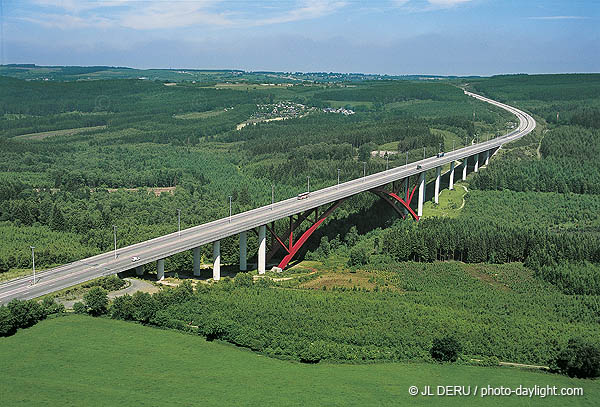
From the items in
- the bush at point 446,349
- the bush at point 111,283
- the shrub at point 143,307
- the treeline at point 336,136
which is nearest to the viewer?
the bush at point 446,349

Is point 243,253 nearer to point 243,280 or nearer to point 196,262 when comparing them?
point 196,262

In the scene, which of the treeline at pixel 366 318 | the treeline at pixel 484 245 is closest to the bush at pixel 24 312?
the treeline at pixel 366 318

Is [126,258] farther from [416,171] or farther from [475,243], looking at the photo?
[416,171]

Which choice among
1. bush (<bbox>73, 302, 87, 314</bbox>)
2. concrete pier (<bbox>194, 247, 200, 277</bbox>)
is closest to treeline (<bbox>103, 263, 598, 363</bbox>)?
bush (<bbox>73, 302, 87, 314</bbox>)

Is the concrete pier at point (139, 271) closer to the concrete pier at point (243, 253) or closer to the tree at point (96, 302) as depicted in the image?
the tree at point (96, 302)

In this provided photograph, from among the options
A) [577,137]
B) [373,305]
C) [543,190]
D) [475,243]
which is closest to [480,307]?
[373,305]

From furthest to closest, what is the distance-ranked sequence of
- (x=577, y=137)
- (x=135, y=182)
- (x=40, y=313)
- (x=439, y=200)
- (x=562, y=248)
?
(x=577, y=137) → (x=135, y=182) → (x=439, y=200) → (x=562, y=248) → (x=40, y=313)
